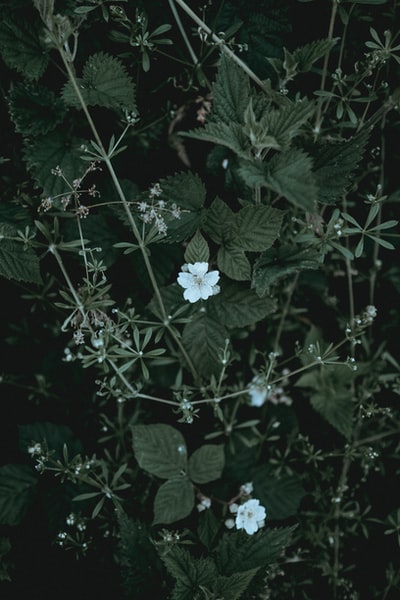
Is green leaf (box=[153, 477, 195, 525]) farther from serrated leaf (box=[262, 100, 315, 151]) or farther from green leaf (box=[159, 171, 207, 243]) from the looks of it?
serrated leaf (box=[262, 100, 315, 151])

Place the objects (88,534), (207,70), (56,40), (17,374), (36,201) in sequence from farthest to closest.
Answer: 1. (17,374)
2. (88,534)
3. (207,70)
4. (36,201)
5. (56,40)

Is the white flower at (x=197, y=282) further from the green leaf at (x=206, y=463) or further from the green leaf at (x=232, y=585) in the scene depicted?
the green leaf at (x=232, y=585)

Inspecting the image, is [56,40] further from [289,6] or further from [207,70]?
[289,6]

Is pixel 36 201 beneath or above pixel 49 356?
above

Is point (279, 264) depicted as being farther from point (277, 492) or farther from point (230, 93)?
point (277, 492)

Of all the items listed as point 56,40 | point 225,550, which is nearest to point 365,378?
point 225,550

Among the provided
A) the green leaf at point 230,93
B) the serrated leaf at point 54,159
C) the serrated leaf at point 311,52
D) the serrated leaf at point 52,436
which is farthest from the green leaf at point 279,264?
the serrated leaf at point 52,436
